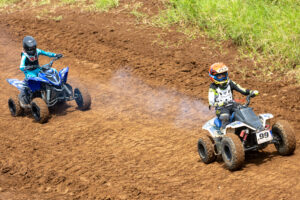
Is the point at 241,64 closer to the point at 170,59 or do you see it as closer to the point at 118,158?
the point at 170,59

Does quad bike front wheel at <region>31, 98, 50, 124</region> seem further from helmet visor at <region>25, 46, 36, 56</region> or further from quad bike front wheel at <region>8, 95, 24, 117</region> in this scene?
helmet visor at <region>25, 46, 36, 56</region>

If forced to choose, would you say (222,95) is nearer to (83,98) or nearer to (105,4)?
(83,98)

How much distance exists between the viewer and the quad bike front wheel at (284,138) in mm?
6539

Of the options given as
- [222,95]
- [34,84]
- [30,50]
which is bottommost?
[222,95]

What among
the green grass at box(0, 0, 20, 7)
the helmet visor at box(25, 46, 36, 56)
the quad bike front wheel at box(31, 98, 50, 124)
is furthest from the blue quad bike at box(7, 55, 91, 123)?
the green grass at box(0, 0, 20, 7)

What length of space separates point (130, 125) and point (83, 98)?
150cm

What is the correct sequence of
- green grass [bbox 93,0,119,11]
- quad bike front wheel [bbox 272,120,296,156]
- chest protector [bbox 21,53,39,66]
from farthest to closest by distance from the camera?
green grass [bbox 93,0,119,11] → chest protector [bbox 21,53,39,66] → quad bike front wheel [bbox 272,120,296,156]

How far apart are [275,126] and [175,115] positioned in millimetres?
3243

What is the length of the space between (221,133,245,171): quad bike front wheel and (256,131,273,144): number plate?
12.1 inches

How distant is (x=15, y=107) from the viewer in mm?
10133

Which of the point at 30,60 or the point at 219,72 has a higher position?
the point at 30,60

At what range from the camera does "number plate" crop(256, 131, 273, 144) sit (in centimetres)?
643

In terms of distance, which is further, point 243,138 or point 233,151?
point 243,138

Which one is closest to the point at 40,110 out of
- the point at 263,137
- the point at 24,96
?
the point at 24,96
